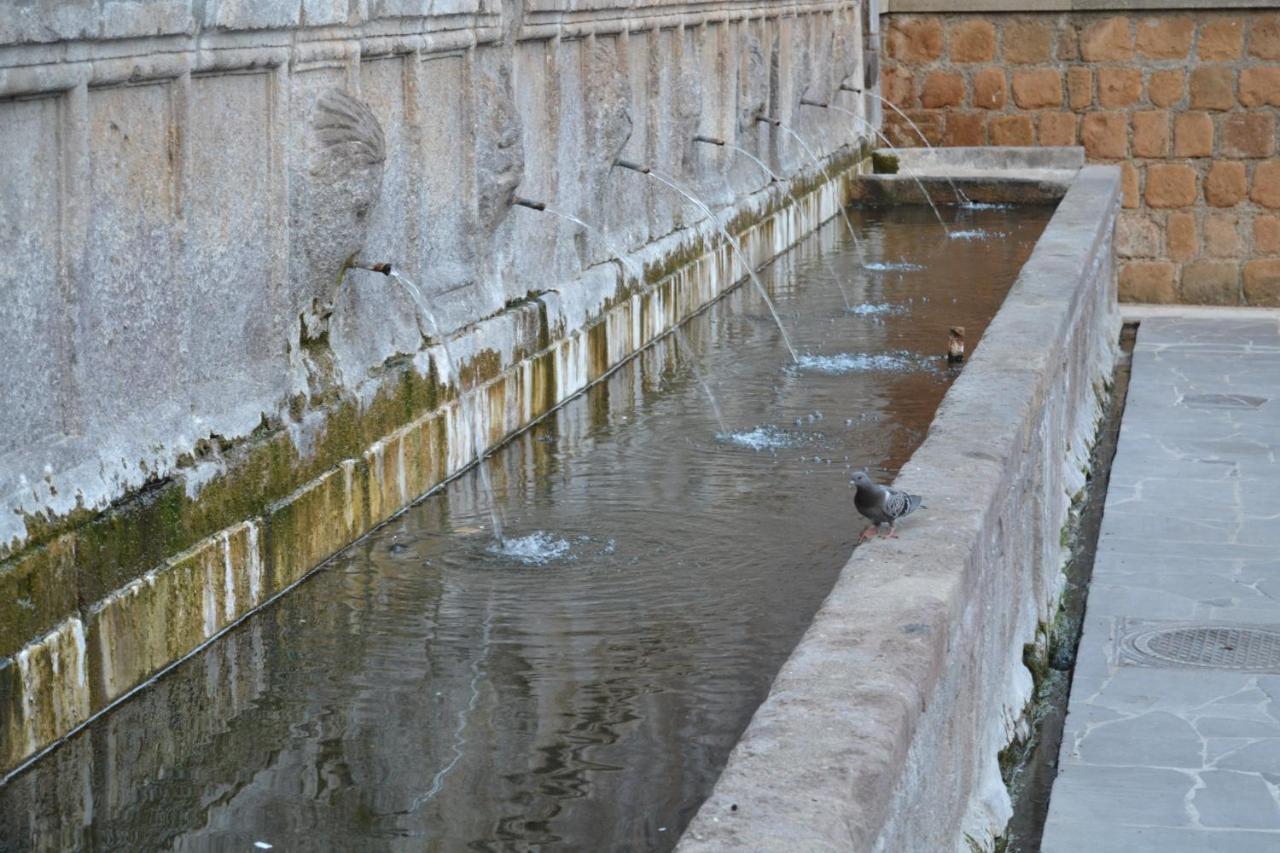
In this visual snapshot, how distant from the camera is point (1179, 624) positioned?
21.4 feet

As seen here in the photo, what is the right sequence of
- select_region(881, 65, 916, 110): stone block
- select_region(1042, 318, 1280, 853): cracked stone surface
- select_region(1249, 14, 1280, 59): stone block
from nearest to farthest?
select_region(1042, 318, 1280, 853): cracked stone surface
select_region(1249, 14, 1280, 59): stone block
select_region(881, 65, 916, 110): stone block

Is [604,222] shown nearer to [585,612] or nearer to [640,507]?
[640,507]

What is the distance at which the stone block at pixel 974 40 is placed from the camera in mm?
16734

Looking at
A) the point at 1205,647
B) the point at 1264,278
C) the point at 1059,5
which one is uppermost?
the point at 1059,5

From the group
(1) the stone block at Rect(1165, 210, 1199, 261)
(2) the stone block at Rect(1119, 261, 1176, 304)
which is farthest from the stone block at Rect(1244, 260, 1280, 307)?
(2) the stone block at Rect(1119, 261, 1176, 304)

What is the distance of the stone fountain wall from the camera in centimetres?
401

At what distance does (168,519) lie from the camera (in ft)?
14.8

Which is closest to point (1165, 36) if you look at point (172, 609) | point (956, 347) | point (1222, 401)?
point (1222, 401)

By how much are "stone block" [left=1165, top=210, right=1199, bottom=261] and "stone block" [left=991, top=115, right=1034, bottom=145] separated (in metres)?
1.39

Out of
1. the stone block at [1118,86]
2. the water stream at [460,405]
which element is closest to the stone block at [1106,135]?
the stone block at [1118,86]

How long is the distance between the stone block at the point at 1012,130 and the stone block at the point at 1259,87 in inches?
69.9

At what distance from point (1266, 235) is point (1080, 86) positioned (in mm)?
1985

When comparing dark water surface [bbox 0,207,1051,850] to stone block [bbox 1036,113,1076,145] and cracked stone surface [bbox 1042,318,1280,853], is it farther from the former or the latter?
stone block [bbox 1036,113,1076,145]

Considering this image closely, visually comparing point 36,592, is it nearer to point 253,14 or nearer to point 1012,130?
point 253,14
